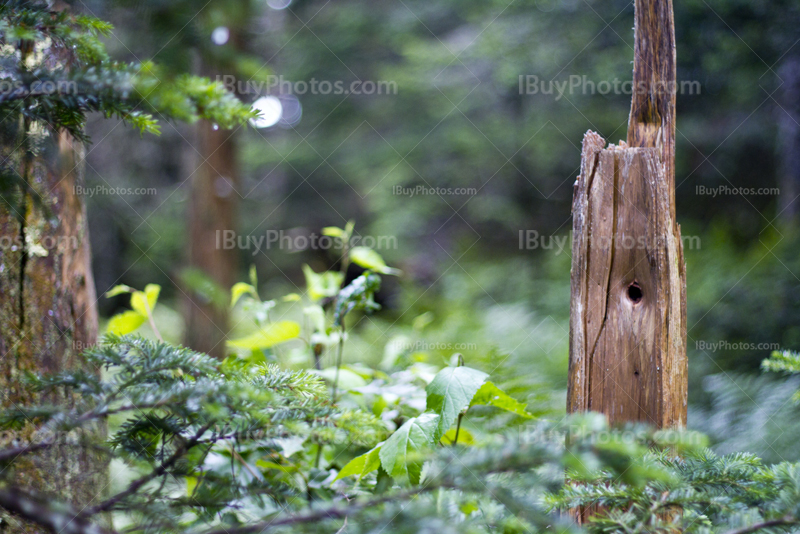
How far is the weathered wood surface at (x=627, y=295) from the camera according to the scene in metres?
1.07

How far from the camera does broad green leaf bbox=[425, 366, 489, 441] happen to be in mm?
956

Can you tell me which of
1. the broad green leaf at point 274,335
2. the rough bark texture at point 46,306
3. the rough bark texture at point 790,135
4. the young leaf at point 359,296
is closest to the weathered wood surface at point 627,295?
the young leaf at point 359,296

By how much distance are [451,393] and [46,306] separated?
121 centimetres

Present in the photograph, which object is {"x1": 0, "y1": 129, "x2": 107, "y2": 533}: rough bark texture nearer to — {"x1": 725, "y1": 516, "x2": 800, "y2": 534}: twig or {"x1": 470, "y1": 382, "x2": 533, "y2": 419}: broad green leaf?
{"x1": 470, "y1": 382, "x2": 533, "y2": 419}: broad green leaf

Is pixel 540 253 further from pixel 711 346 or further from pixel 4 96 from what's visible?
pixel 4 96

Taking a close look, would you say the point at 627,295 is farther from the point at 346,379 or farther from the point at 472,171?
the point at 472,171

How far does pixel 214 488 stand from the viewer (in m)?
0.73

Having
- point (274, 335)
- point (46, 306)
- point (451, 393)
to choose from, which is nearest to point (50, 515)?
point (451, 393)

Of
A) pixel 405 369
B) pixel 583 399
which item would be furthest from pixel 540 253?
pixel 583 399

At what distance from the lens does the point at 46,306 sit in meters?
1.31

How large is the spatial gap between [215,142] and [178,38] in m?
3.97

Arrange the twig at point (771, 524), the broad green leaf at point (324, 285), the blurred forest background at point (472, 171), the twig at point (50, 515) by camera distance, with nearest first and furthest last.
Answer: the twig at point (50, 515), the twig at point (771, 524), the broad green leaf at point (324, 285), the blurred forest background at point (472, 171)

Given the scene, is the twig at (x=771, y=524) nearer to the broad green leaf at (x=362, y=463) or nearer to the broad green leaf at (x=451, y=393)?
the broad green leaf at (x=451, y=393)

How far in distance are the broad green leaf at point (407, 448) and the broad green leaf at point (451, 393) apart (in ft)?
0.10
